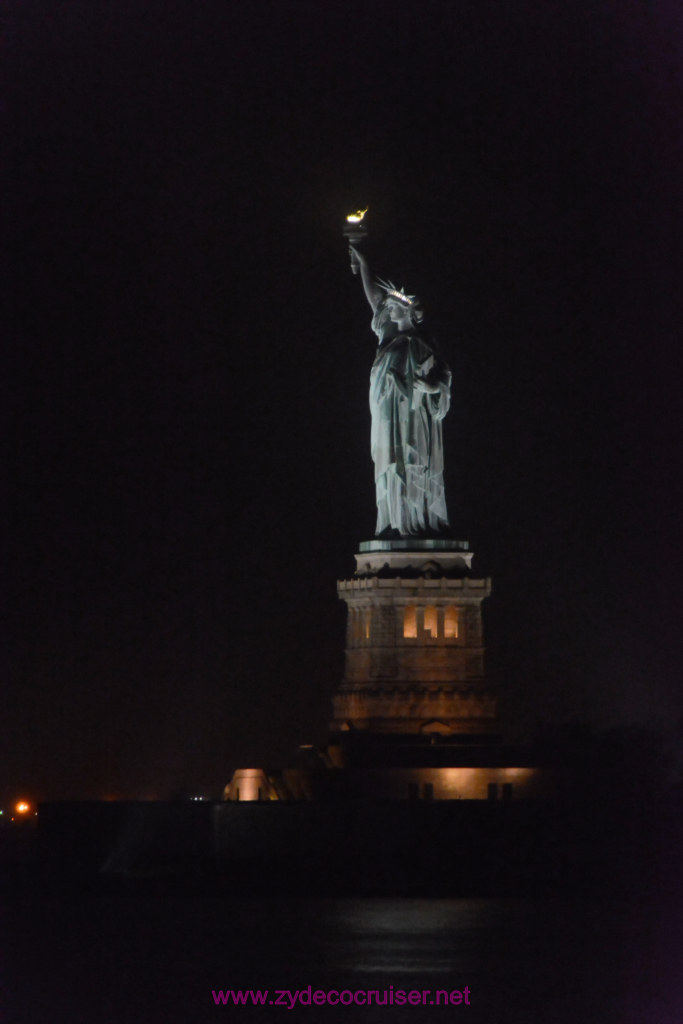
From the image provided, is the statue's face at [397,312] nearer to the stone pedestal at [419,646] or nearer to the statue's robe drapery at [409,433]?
the statue's robe drapery at [409,433]

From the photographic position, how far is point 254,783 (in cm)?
9962

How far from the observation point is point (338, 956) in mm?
85062

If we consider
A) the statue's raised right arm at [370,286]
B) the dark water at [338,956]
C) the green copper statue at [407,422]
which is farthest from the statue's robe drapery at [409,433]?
the dark water at [338,956]

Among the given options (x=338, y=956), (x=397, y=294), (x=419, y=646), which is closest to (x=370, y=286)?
(x=397, y=294)

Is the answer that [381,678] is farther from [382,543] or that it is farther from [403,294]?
[403,294]

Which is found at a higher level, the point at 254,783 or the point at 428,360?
the point at 428,360

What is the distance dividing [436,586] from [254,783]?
6.44m

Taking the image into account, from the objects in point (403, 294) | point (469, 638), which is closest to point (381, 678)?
point (469, 638)

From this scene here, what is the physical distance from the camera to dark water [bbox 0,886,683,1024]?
7919 cm

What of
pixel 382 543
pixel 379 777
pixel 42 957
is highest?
pixel 382 543

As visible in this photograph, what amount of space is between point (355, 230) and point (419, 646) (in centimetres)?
1077

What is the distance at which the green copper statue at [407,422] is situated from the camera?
9996 centimetres

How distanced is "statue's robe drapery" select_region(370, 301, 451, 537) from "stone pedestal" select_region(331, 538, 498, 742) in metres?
1.07

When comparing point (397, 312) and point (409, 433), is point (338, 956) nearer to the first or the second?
point (409, 433)
